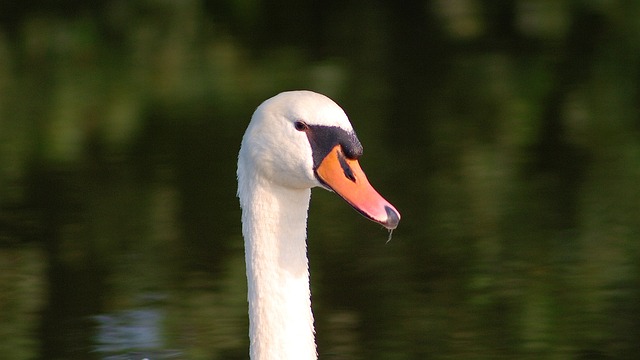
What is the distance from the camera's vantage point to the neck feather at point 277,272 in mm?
4758

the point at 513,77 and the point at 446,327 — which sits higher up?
the point at 513,77

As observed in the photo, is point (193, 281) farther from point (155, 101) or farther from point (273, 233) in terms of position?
point (155, 101)

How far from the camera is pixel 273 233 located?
480 centimetres

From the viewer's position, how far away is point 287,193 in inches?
188

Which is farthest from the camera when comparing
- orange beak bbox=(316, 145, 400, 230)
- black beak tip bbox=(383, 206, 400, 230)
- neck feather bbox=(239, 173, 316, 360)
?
neck feather bbox=(239, 173, 316, 360)

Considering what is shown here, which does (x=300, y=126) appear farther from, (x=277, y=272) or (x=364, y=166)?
(x=364, y=166)

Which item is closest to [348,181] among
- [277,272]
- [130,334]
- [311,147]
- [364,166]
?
[311,147]

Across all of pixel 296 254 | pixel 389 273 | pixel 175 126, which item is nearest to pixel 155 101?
pixel 175 126

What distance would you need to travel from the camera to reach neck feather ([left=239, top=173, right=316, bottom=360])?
15.6 ft

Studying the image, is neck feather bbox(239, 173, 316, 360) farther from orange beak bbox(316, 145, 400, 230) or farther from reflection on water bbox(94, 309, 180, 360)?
reflection on water bbox(94, 309, 180, 360)

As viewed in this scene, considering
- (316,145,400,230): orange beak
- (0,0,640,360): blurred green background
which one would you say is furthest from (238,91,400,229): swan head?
(0,0,640,360): blurred green background

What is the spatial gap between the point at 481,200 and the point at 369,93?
379cm

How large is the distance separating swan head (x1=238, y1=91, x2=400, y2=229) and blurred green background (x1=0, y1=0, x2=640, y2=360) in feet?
9.72

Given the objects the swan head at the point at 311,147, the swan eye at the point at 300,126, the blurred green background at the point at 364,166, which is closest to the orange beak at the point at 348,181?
the swan head at the point at 311,147
